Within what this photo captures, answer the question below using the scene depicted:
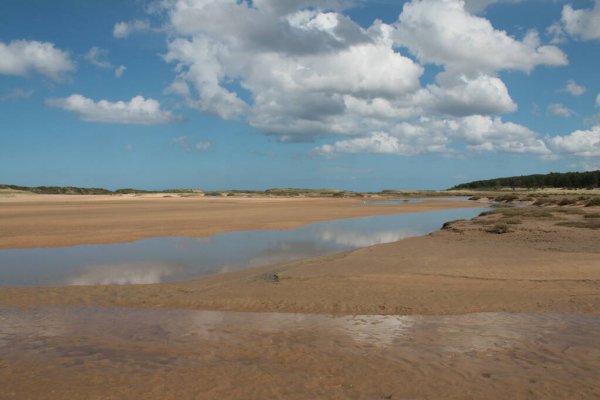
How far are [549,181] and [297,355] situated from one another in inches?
6469

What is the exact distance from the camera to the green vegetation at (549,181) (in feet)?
417

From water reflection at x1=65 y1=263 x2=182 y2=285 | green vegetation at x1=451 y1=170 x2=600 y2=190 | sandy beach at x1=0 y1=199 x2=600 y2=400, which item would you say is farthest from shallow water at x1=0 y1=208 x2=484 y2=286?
green vegetation at x1=451 y1=170 x2=600 y2=190

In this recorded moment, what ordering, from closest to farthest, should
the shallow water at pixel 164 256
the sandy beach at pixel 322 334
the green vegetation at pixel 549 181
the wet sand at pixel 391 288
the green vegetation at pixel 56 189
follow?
the sandy beach at pixel 322 334 → the wet sand at pixel 391 288 → the shallow water at pixel 164 256 → the green vegetation at pixel 56 189 → the green vegetation at pixel 549 181

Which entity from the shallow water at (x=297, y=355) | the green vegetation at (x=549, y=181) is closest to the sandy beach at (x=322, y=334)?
the shallow water at (x=297, y=355)

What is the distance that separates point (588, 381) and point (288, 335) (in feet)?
15.3

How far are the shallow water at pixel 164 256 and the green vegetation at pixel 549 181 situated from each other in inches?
4946

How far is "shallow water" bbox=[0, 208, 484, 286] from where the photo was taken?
13.9 metres

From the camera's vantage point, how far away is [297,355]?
7.05 metres

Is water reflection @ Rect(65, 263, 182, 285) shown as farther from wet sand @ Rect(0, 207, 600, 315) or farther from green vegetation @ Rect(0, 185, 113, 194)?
green vegetation @ Rect(0, 185, 113, 194)

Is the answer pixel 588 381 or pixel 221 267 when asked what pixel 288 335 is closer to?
pixel 588 381

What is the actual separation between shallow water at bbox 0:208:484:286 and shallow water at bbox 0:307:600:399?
4503mm

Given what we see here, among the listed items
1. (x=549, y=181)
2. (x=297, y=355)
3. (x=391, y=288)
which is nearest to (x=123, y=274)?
(x=391, y=288)

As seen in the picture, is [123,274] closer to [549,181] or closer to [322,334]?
[322,334]

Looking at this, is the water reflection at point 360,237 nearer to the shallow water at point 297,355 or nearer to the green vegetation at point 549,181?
the shallow water at point 297,355
